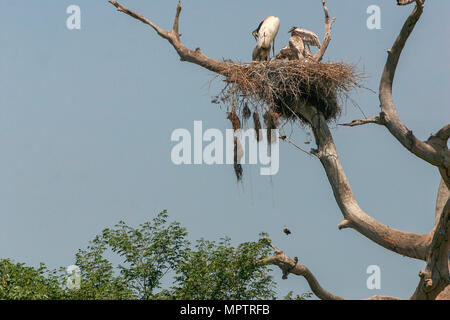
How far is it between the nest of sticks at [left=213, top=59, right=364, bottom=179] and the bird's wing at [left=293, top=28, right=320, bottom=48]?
1.06m

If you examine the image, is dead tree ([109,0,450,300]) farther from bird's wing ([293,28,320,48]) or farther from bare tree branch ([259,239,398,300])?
bird's wing ([293,28,320,48])

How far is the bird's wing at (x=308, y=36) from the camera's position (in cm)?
1705

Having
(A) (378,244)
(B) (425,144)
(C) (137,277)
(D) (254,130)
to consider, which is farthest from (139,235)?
(B) (425,144)

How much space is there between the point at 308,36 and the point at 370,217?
3.63m

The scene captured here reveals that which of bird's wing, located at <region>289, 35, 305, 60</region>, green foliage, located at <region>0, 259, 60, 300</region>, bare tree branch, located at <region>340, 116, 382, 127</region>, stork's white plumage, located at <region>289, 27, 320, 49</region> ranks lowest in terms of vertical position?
green foliage, located at <region>0, 259, 60, 300</region>

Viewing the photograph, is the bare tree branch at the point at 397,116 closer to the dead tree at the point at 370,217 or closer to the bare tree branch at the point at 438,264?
the dead tree at the point at 370,217

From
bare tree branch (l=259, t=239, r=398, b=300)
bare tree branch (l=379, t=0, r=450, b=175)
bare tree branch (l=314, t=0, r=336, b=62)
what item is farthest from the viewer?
bare tree branch (l=314, t=0, r=336, b=62)

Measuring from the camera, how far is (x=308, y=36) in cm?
1708

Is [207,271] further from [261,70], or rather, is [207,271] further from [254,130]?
[261,70]

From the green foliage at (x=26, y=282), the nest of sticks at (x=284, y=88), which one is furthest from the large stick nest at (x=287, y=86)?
the green foliage at (x=26, y=282)

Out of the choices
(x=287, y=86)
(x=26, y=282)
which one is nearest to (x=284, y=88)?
(x=287, y=86)

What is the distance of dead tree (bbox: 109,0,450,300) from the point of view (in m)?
13.7

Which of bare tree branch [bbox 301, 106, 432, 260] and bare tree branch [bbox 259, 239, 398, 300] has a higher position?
bare tree branch [bbox 301, 106, 432, 260]

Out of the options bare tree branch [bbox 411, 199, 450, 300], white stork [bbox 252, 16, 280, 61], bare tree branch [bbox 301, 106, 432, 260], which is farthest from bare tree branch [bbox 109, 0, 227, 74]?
Result: bare tree branch [bbox 411, 199, 450, 300]
